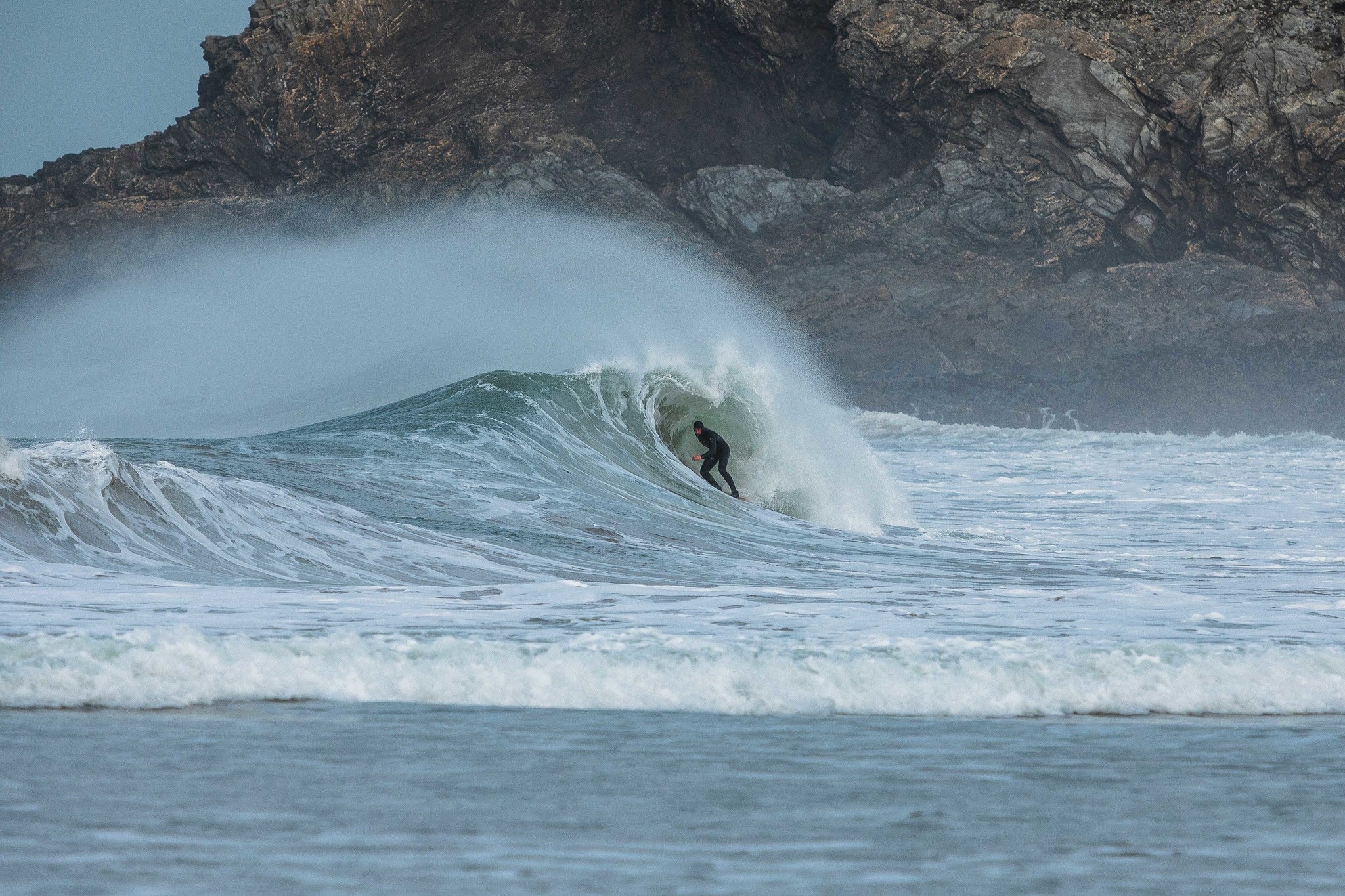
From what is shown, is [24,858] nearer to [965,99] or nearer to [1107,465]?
[1107,465]

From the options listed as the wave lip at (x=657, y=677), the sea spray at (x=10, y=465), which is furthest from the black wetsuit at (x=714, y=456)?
the wave lip at (x=657, y=677)

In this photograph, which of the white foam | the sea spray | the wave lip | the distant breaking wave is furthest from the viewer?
the sea spray

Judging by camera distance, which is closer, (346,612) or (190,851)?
(190,851)

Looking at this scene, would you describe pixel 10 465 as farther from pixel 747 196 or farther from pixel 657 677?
pixel 747 196

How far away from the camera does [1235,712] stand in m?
4.54

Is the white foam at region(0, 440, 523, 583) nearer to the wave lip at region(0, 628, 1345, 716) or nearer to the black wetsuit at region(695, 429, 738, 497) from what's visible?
the wave lip at region(0, 628, 1345, 716)

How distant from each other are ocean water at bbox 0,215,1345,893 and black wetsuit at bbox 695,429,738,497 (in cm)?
166

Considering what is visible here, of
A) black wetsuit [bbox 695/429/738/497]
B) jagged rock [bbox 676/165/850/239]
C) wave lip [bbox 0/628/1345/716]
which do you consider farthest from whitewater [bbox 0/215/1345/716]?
jagged rock [bbox 676/165/850/239]

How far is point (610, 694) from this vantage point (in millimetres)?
4520

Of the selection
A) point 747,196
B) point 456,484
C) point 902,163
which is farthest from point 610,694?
point 747,196

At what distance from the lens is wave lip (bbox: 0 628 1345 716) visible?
4410mm

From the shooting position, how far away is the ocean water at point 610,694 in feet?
8.90

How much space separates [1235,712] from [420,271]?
40007 millimetres

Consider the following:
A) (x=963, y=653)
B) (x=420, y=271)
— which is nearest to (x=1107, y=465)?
(x=963, y=653)
